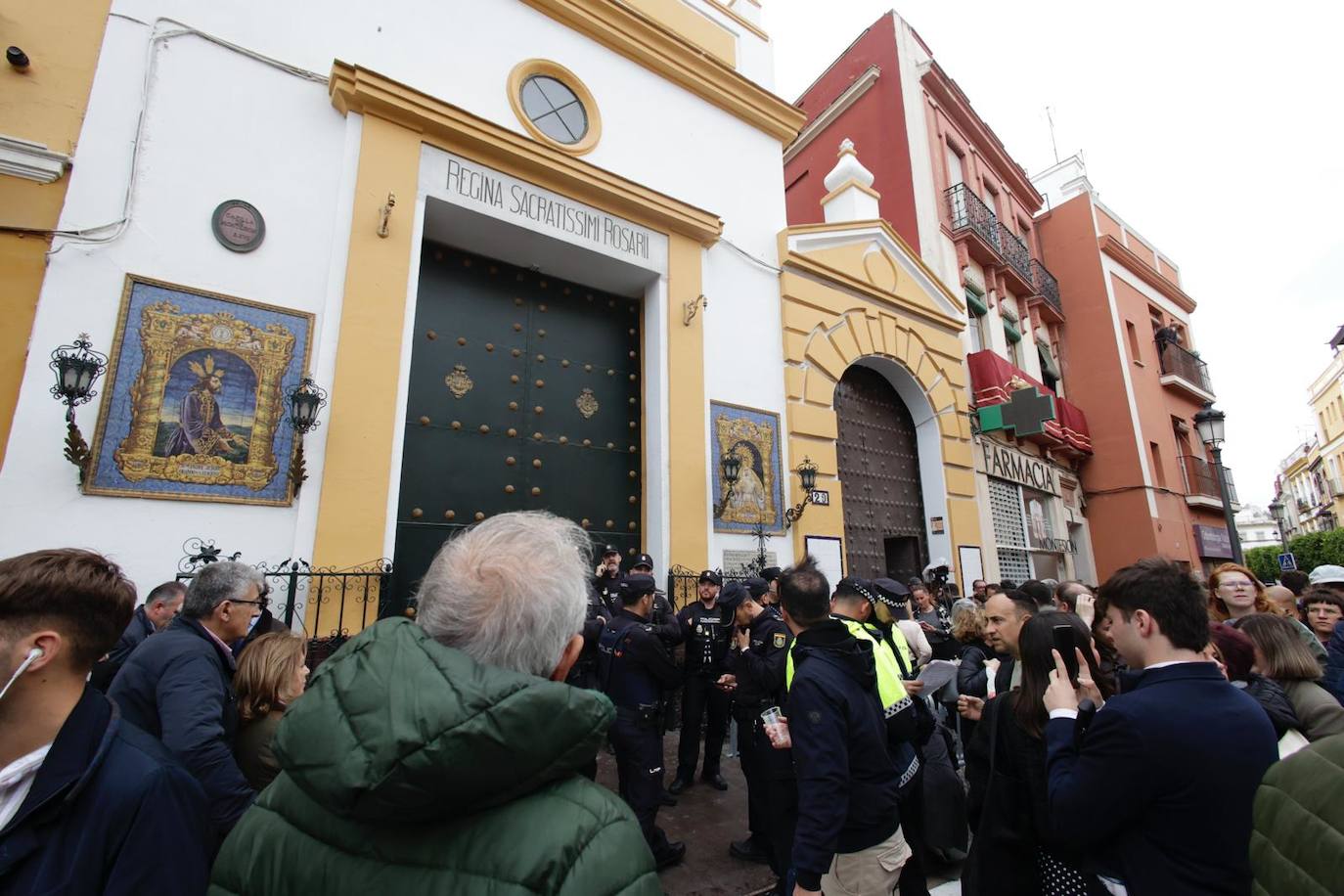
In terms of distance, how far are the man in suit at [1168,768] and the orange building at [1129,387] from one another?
15478mm

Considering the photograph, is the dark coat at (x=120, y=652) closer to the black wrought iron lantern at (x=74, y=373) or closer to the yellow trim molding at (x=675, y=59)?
the black wrought iron lantern at (x=74, y=373)

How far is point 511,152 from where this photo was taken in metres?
6.89

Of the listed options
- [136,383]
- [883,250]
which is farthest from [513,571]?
[883,250]

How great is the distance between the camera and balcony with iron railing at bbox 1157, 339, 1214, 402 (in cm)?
1811

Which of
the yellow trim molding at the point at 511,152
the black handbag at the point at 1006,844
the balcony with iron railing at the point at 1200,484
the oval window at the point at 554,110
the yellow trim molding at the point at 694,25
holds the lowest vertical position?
the black handbag at the point at 1006,844

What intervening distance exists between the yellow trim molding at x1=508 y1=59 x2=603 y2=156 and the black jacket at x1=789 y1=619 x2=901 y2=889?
6.72 meters

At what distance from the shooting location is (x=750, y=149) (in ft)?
32.1

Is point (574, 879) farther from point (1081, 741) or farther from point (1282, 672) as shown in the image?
point (1282, 672)

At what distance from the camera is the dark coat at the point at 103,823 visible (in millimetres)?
1236

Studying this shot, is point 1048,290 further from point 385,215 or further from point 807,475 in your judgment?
point 385,215

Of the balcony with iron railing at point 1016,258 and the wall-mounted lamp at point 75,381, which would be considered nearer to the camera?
the wall-mounted lamp at point 75,381

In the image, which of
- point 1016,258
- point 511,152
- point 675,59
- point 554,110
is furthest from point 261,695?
point 1016,258

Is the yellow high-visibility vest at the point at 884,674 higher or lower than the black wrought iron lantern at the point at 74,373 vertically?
lower

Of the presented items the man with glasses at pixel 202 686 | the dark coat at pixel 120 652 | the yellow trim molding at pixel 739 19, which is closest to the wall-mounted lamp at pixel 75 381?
the dark coat at pixel 120 652
